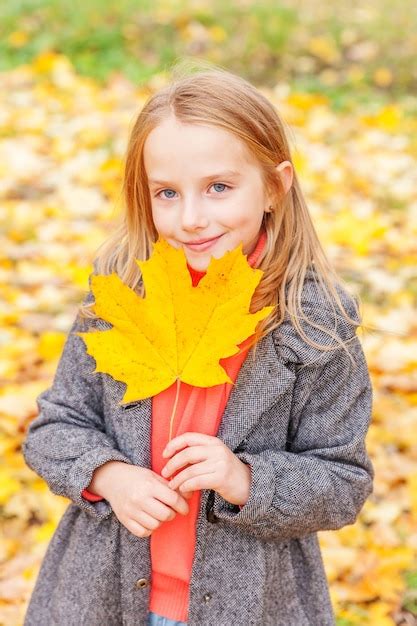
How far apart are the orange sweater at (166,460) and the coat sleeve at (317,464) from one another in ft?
0.28

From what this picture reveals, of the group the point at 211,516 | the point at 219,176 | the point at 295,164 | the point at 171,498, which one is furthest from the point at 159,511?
the point at 295,164

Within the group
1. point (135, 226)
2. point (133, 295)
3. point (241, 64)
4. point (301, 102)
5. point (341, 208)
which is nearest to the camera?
point (133, 295)

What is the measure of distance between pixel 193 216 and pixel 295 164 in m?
1.50

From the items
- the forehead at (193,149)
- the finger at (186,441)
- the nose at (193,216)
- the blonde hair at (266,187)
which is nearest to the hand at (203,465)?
the finger at (186,441)

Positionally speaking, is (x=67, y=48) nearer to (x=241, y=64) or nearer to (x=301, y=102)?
(x=241, y=64)

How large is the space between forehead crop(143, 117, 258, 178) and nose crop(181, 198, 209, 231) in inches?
2.1

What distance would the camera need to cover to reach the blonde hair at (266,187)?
62.7 inches

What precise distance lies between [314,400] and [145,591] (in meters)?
0.47

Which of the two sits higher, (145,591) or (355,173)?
(355,173)

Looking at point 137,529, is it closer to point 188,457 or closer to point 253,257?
point 188,457

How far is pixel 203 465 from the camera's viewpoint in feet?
4.90

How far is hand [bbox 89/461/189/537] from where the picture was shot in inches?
59.9

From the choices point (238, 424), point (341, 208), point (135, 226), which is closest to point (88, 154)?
point (341, 208)

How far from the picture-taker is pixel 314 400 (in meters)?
1.68
